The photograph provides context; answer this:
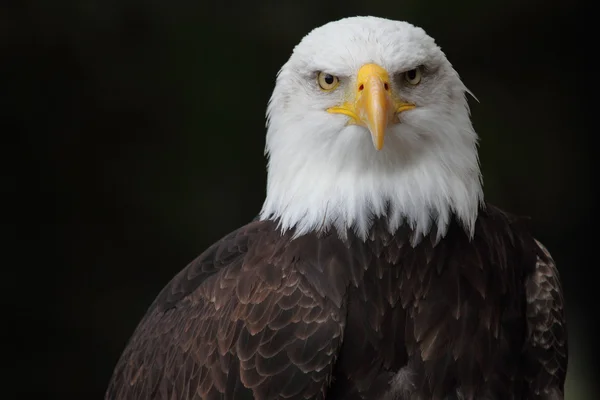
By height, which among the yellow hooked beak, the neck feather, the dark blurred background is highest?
the yellow hooked beak

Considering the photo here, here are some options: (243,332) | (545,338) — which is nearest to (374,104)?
(243,332)

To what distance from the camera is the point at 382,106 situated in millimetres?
2438

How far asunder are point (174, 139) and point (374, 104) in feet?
Answer: 9.65

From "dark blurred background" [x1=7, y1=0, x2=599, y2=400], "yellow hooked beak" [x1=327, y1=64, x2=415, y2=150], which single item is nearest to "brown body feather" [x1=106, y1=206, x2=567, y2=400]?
"yellow hooked beak" [x1=327, y1=64, x2=415, y2=150]

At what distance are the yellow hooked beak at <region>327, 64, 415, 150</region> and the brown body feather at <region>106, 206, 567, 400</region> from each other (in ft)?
1.11

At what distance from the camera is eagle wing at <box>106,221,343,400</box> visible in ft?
8.35

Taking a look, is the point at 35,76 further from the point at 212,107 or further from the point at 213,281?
the point at 213,281

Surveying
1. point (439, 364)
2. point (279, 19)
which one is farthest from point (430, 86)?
point (279, 19)

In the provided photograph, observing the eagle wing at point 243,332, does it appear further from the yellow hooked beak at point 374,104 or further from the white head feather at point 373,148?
the yellow hooked beak at point 374,104

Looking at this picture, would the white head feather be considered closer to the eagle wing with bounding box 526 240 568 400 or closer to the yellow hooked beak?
the yellow hooked beak

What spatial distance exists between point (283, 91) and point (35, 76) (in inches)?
104

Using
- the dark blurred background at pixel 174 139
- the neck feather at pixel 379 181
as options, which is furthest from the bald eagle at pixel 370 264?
the dark blurred background at pixel 174 139

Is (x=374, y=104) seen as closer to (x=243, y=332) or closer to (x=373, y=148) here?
(x=373, y=148)

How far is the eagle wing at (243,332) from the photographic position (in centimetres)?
254
